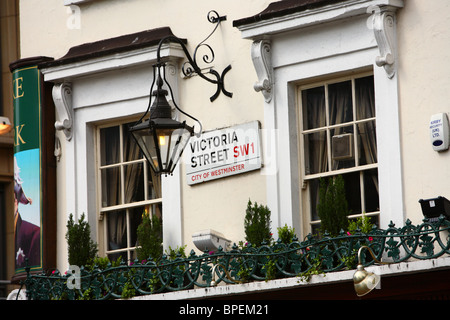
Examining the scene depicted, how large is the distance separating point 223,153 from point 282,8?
5.80 feet

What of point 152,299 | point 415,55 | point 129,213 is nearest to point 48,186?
point 129,213

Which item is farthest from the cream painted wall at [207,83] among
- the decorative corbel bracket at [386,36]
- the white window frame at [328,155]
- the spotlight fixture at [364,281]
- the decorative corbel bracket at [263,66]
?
the spotlight fixture at [364,281]

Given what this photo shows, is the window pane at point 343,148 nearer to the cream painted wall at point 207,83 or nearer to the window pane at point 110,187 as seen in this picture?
the cream painted wall at point 207,83

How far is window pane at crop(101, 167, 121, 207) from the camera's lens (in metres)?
17.8

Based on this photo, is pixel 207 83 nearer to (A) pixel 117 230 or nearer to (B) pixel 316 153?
(B) pixel 316 153

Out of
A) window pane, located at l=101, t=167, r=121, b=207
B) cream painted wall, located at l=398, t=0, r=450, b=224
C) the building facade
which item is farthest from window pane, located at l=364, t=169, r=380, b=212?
window pane, located at l=101, t=167, r=121, b=207

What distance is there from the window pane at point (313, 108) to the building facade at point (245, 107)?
15 millimetres

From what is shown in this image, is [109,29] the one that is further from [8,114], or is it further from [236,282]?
[8,114]

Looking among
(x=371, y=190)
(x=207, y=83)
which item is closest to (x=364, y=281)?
(x=371, y=190)

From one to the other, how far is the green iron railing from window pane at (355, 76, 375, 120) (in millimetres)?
1393

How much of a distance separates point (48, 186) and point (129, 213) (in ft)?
3.85

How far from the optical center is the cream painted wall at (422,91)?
578 inches

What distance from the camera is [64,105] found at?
17.9 meters

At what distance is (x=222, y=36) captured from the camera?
16.9 meters
